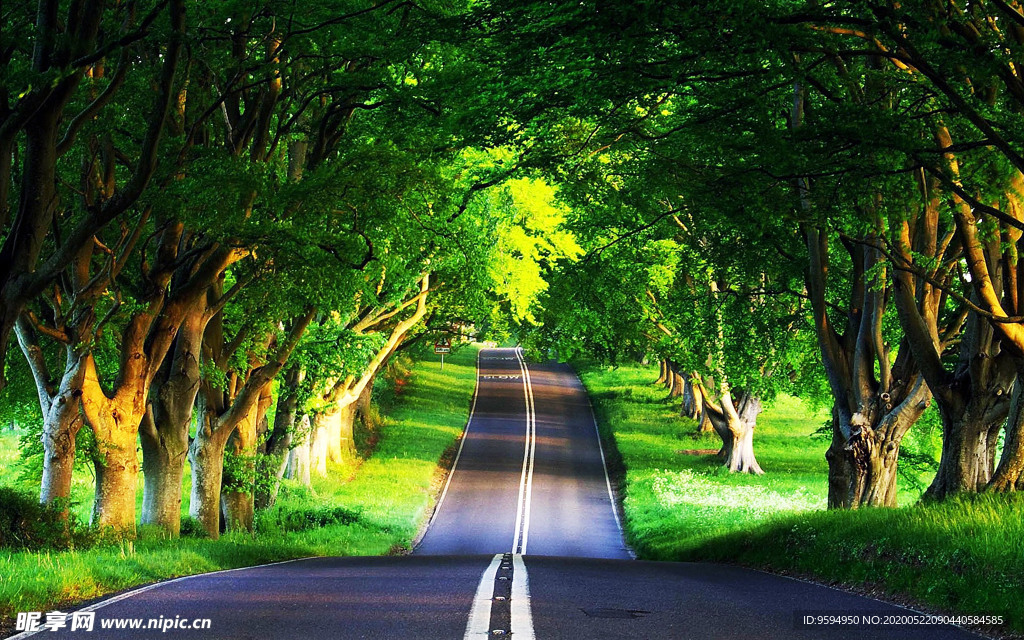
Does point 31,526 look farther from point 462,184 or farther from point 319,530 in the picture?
point 319,530

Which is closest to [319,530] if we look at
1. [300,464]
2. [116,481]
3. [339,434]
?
[300,464]

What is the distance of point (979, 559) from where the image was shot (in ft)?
31.1

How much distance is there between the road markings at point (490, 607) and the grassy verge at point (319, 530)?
3191mm

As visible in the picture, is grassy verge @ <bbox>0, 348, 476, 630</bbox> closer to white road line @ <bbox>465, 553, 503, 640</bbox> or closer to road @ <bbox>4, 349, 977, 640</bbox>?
road @ <bbox>4, 349, 977, 640</bbox>

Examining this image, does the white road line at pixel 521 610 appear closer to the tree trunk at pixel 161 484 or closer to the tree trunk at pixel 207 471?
the tree trunk at pixel 161 484

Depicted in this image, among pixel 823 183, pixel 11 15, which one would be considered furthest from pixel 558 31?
pixel 11 15

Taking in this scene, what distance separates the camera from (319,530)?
84.1ft

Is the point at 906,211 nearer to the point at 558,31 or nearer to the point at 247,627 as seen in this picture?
the point at 558,31

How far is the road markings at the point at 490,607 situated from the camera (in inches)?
258

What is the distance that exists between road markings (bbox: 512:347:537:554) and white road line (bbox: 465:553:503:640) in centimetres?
1658

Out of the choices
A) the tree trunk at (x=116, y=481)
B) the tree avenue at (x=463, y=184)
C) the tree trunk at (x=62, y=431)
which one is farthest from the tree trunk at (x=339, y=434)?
the tree trunk at (x=62, y=431)

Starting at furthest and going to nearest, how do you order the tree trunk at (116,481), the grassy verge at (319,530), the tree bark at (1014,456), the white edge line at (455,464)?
1. the white edge line at (455,464)
2. the tree trunk at (116,481)
3. the tree bark at (1014,456)
4. the grassy verge at (319,530)

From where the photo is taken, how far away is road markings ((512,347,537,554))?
28.4 meters

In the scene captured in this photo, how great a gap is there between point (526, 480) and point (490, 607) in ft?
105
